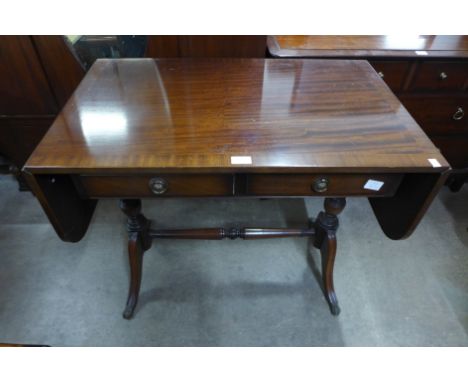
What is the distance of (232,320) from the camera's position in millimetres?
1235

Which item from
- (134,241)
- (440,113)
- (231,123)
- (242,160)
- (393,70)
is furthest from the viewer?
(440,113)

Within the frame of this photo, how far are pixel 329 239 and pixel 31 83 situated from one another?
4.62 feet

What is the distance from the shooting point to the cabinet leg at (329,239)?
43.4 inches

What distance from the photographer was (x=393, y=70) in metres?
1.26

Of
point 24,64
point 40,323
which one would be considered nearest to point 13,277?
point 40,323

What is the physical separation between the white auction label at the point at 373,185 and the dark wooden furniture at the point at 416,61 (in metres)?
0.66

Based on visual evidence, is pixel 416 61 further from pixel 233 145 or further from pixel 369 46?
pixel 233 145

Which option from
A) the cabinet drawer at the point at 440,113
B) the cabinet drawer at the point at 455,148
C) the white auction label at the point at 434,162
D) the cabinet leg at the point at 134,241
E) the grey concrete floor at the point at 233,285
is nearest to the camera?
the white auction label at the point at 434,162

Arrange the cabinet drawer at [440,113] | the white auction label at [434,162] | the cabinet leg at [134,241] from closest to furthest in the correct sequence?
the white auction label at [434,162]
the cabinet leg at [134,241]
the cabinet drawer at [440,113]

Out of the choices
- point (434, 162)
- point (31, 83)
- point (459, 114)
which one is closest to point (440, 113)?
point (459, 114)

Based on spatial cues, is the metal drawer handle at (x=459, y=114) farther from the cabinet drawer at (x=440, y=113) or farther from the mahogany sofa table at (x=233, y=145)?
the mahogany sofa table at (x=233, y=145)

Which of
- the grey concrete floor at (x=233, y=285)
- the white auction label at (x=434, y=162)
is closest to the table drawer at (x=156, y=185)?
the white auction label at (x=434, y=162)

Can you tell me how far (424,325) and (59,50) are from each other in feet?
6.08

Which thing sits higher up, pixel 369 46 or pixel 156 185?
→ pixel 369 46
